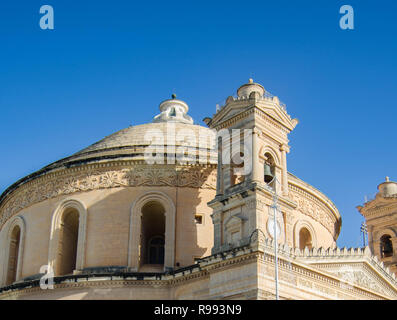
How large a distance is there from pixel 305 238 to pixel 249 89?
28.6ft

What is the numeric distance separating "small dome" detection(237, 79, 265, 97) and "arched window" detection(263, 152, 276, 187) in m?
2.77

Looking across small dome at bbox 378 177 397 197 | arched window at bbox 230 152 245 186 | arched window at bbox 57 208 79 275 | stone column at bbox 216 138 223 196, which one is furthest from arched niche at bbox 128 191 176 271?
small dome at bbox 378 177 397 197

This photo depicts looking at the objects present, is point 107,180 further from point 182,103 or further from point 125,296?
point 182,103

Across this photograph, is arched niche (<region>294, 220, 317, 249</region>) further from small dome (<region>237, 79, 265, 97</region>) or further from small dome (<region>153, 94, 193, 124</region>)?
small dome (<region>153, 94, 193, 124</region>)

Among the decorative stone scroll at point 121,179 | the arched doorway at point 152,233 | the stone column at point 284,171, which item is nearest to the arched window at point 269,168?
the stone column at point 284,171

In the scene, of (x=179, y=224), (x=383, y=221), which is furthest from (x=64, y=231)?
(x=383, y=221)

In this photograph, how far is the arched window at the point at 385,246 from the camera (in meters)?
34.1

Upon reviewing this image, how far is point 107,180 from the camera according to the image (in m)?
28.4

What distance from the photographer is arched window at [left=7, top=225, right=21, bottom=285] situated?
30.2 m

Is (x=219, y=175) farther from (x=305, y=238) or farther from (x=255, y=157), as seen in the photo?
(x=305, y=238)

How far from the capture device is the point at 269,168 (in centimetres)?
2577
